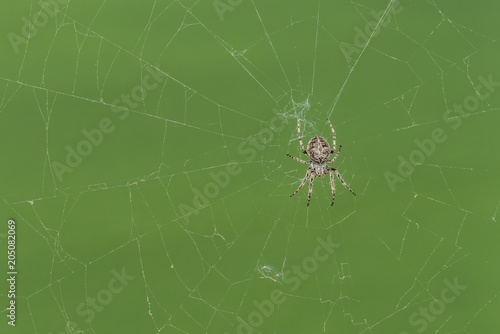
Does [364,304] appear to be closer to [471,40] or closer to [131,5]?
[471,40]

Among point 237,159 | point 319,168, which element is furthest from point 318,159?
point 237,159

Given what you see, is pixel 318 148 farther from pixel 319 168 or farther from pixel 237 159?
pixel 237 159

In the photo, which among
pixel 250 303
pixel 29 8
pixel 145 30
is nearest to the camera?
pixel 29 8

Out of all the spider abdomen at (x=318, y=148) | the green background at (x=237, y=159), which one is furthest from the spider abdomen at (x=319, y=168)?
the green background at (x=237, y=159)

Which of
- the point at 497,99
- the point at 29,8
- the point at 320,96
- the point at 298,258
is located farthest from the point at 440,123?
the point at 29,8

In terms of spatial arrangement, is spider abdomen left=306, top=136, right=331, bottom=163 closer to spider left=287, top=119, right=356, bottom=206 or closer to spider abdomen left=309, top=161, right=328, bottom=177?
spider left=287, top=119, right=356, bottom=206

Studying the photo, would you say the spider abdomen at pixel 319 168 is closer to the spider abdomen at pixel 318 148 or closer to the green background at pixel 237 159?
the spider abdomen at pixel 318 148
